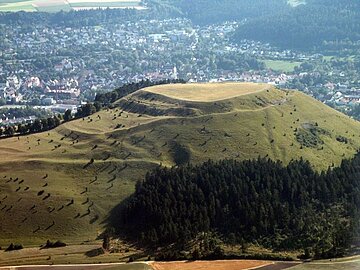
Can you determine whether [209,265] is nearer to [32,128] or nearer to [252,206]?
[252,206]

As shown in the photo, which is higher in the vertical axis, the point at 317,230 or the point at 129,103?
the point at 129,103

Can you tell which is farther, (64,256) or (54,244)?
(54,244)

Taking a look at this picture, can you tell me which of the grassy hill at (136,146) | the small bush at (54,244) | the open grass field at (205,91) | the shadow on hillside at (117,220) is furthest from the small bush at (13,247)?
the open grass field at (205,91)

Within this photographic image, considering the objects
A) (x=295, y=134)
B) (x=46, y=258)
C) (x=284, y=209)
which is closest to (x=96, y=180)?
(x=46, y=258)

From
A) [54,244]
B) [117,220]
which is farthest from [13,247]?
[117,220]

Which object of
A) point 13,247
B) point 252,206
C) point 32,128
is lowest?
point 13,247

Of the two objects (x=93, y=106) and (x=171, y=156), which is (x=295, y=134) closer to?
(x=171, y=156)

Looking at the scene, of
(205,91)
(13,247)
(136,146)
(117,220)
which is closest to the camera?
(13,247)
